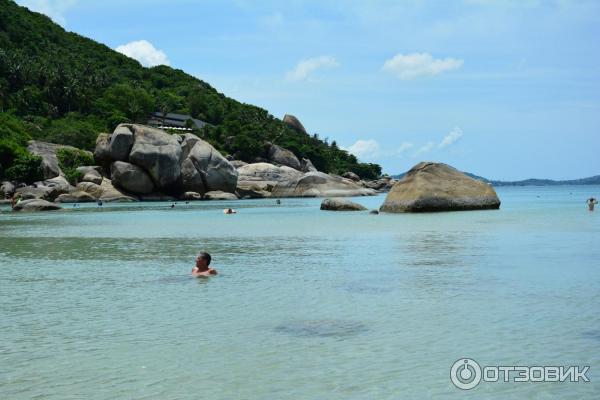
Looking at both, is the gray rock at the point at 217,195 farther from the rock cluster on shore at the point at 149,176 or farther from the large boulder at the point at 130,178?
the large boulder at the point at 130,178

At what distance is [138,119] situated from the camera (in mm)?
118750

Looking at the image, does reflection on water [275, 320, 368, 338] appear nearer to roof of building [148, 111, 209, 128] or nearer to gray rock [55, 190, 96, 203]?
gray rock [55, 190, 96, 203]

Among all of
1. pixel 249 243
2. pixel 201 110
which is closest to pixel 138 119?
pixel 201 110

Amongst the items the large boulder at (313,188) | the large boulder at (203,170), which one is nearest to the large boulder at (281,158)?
the large boulder at (313,188)

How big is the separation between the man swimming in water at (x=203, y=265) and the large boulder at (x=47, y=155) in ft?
198

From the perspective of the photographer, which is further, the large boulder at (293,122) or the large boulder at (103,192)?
the large boulder at (293,122)

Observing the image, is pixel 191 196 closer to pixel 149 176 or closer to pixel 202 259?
pixel 149 176

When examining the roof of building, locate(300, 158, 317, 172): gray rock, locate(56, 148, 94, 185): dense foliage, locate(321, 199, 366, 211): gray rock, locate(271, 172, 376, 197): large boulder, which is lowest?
locate(321, 199, 366, 211): gray rock

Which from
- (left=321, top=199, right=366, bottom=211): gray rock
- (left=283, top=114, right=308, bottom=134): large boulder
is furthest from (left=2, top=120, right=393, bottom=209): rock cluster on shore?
(left=283, top=114, right=308, bottom=134): large boulder

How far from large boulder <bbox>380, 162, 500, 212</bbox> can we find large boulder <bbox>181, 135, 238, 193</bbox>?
38175 millimetres

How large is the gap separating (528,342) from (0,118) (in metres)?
89.1

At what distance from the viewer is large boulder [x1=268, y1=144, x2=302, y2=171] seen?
365 ft

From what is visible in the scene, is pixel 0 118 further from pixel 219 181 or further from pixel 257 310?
pixel 257 310

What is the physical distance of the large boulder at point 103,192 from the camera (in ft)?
220
